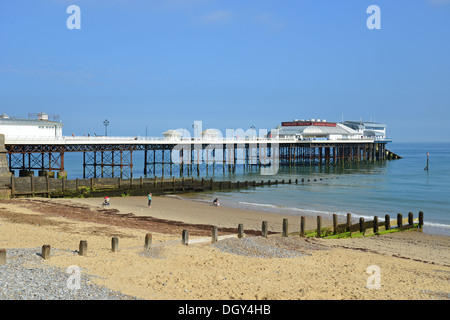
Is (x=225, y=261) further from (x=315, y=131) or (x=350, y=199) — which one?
(x=315, y=131)

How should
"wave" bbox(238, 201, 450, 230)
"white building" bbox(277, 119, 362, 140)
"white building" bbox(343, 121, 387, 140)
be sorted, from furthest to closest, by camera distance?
"white building" bbox(343, 121, 387, 140)
"white building" bbox(277, 119, 362, 140)
"wave" bbox(238, 201, 450, 230)

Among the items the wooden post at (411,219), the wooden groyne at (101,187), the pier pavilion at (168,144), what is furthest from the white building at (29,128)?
the wooden post at (411,219)

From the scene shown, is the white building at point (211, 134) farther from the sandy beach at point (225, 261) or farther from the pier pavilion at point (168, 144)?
the sandy beach at point (225, 261)

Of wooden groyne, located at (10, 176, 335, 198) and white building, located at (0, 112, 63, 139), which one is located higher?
white building, located at (0, 112, 63, 139)

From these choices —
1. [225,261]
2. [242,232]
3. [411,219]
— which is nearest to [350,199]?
[411,219]

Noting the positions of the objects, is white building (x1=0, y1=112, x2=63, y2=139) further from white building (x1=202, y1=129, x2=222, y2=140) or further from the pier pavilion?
white building (x1=202, y1=129, x2=222, y2=140)

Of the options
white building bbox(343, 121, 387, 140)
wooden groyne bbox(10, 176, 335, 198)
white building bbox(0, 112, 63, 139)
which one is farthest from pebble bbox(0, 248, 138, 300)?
white building bbox(343, 121, 387, 140)

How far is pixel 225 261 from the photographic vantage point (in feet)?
54.2

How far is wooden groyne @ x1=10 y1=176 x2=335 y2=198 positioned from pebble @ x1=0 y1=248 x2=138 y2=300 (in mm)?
26396

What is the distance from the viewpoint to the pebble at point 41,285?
11.5 m

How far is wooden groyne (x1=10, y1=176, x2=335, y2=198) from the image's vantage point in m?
39.2

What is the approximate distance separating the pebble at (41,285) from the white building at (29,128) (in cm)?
4009

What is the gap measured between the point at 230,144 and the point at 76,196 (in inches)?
1824

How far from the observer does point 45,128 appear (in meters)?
54.6
